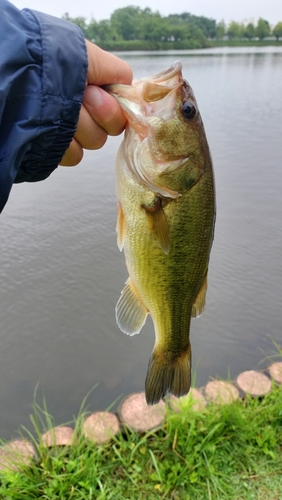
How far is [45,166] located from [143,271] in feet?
A: 1.93

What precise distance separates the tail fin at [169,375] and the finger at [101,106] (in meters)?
1.08

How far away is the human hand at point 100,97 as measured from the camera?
1.45 metres

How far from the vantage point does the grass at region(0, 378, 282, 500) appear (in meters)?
2.46

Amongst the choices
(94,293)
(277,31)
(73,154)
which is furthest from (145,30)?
(73,154)

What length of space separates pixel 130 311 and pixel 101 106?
0.87 meters

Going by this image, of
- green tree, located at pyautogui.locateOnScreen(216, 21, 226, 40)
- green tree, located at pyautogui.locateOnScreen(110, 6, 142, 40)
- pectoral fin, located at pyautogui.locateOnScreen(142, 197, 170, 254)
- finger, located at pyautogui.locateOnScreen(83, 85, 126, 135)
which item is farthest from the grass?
green tree, located at pyautogui.locateOnScreen(216, 21, 226, 40)

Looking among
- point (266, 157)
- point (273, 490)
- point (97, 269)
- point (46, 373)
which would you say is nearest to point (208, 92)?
point (266, 157)

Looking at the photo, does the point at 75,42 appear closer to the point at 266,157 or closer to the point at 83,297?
the point at 83,297

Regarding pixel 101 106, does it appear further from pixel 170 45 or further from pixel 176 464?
pixel 170 45

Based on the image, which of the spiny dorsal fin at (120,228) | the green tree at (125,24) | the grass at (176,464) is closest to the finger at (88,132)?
the spiny dorsal fin at (120,228)

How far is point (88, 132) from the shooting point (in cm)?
160

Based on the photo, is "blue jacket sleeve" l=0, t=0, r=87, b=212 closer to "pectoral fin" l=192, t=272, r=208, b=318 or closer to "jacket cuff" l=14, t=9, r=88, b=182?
"jacket cuff" l=14, t=9, r=88, b=182

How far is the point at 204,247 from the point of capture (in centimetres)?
162

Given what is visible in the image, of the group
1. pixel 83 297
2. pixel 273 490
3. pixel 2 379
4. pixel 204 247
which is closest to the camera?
pixel 204 247
